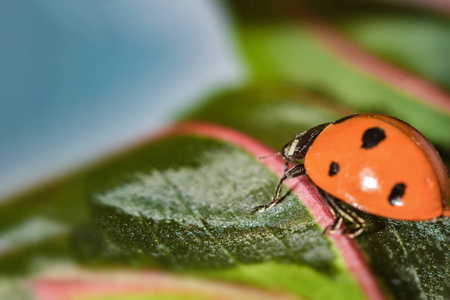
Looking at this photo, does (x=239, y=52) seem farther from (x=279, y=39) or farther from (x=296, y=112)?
(x=296, y=112)

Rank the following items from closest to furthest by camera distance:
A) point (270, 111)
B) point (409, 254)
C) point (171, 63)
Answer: point (409, 254)
point (270, 111)
point (171, 63)

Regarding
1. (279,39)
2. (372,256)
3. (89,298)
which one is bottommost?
(372,256)

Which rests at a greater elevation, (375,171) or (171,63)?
(171,63)

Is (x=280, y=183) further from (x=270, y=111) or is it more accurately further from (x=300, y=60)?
(x=300, y=60)

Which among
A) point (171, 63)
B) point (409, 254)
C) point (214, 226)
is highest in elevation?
point (171, 63)

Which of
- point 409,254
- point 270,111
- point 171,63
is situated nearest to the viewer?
point 409,254

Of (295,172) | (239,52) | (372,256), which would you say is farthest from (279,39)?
(372,256)

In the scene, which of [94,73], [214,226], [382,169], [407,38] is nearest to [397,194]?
[382,169]

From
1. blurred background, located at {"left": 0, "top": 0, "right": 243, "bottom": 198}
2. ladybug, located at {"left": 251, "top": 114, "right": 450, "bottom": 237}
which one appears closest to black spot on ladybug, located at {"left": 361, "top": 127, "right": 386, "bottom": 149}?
ladybug, located at {"left": 251, "top": 114, "right": 450, "bottom": 237}
